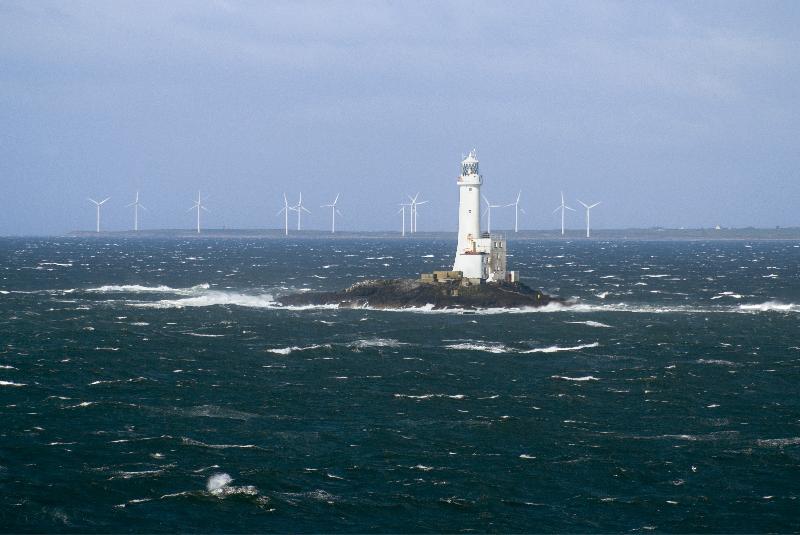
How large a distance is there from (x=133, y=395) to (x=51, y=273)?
128662mm

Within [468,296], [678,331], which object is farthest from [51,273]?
[678,331]

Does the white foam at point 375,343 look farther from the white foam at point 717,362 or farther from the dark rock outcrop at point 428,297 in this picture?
the dark rock outcrop at point 428,297

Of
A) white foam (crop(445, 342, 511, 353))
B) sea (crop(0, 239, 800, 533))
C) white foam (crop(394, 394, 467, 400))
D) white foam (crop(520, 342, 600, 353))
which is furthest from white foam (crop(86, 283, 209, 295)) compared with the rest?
white foam (crop(394, 394, 467, 400))

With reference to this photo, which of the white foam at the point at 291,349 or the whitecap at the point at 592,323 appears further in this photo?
the whitecap at the point at 592,323

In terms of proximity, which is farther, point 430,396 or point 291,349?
point 291,349

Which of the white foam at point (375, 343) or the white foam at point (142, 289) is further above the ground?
the white foam at point (142, 289)

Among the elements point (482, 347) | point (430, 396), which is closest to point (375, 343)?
point (482, 347)

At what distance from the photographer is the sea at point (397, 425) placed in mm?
37469

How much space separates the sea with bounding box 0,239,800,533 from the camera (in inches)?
1475

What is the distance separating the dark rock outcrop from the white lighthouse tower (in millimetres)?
2536

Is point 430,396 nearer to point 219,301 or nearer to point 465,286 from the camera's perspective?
point 465,286

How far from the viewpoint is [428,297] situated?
111375mm

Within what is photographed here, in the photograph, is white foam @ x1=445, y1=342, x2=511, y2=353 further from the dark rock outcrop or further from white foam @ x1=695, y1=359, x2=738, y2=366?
the dark rock outcrop

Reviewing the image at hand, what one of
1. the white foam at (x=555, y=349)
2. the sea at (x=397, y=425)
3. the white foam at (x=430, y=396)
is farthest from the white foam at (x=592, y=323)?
the white foam at (x=430, y=396)
